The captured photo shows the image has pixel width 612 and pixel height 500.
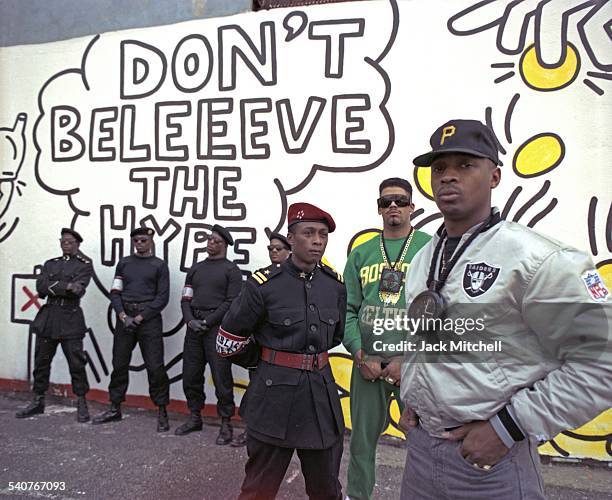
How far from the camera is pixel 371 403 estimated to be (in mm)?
3088

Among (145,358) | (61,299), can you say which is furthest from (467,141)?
(61,299)

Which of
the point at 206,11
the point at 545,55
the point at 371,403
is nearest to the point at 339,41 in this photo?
the point at 206,11

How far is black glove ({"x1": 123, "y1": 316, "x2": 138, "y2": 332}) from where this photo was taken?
4.84m

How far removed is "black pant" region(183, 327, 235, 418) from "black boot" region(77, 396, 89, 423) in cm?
113

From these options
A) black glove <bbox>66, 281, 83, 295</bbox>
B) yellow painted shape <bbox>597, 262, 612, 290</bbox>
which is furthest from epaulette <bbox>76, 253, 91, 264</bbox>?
yellow painted shape <bbox>597, 262, 612, 290</bbox>

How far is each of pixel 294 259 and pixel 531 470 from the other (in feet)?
5.33

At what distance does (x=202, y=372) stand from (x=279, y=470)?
2404 millimetres

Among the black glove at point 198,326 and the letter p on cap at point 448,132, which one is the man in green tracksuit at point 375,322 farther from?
the black glove at point 198,326

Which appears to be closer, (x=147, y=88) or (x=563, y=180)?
(x=563, y=180)

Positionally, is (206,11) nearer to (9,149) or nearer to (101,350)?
(9,149)

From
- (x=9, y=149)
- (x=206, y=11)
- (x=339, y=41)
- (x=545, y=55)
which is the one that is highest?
(x=206, y=11)

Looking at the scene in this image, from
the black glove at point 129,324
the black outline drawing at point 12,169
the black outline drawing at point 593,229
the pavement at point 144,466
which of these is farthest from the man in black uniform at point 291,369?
the black outline drawing at point 12,169

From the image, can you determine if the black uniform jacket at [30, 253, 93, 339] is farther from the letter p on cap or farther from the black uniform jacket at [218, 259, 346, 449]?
the letter p on cap

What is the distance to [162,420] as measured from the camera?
484cm
